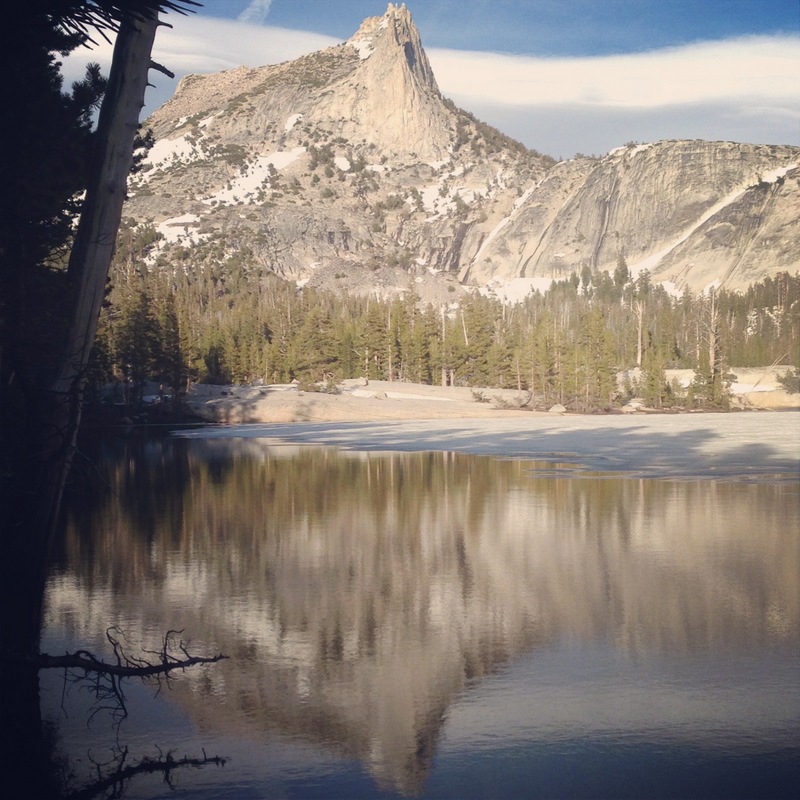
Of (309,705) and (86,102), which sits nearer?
(309,705)

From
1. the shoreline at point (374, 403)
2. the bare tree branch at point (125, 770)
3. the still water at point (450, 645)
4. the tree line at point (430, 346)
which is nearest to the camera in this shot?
the bare tree branch at point (125, 770)

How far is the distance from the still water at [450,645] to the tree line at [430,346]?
105 ft

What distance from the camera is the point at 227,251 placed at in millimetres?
184250

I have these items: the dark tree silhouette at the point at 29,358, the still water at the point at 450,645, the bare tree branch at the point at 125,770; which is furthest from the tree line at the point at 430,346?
the bare tree branch at the point at 125,770

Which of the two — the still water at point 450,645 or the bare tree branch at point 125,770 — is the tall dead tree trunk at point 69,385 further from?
the bare tree branch at point 125,770

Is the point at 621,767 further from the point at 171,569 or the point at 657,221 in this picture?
the point at 657,221

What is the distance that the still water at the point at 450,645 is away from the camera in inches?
258

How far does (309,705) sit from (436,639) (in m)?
2.14

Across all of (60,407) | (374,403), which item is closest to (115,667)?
(60,407)

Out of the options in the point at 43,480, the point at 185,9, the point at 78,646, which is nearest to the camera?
the point at 185,9

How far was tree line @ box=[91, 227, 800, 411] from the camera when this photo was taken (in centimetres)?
6662

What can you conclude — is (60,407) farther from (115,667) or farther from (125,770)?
(125,770)

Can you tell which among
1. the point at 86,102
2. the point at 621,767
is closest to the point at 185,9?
the point at 86,102

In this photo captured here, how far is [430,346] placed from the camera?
274 ft
